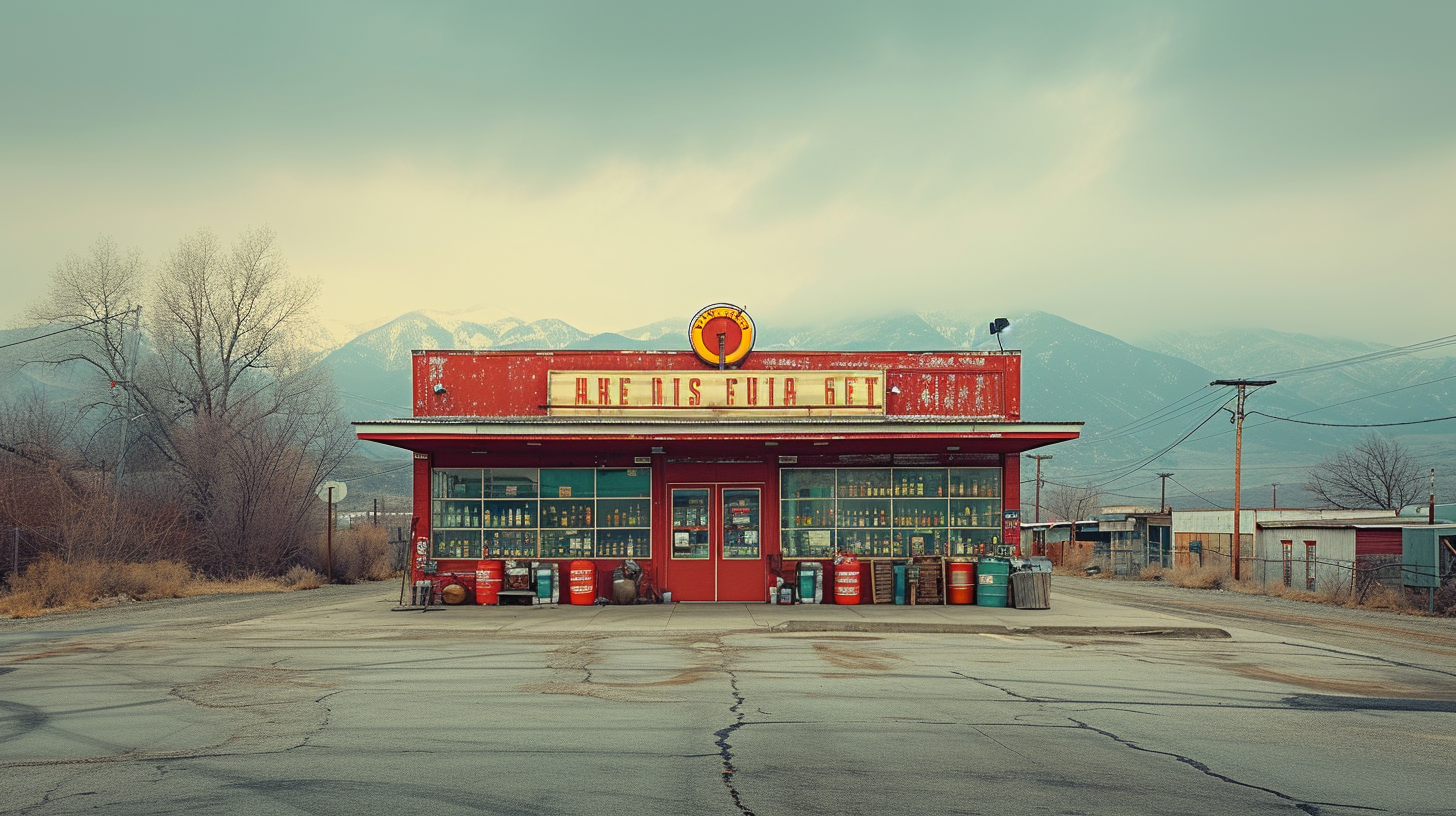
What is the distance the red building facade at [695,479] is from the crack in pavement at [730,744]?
→ 437 inches

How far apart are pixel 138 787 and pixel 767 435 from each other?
597 inches

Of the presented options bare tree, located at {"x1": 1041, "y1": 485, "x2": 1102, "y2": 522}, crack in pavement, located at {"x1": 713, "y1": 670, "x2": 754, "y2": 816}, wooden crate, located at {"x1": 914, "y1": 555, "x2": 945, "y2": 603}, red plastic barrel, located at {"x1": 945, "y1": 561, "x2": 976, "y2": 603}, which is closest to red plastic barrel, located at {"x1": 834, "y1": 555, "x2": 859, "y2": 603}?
wooden crate, located at {"x1": 914, "y1": 555, "x2": 945, "y2": 603}

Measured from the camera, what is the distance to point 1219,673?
13852mm

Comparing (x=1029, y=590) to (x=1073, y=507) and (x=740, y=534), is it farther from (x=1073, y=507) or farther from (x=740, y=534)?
(x=1073, y=507)

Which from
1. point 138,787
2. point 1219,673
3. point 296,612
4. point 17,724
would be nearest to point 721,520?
point 296,612

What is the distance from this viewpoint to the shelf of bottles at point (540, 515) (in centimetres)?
2362

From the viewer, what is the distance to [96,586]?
25984mm

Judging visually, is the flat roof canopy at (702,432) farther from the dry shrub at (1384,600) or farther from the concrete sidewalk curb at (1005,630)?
the dry shrub at (1384,600)

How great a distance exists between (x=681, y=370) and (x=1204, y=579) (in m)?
27.5

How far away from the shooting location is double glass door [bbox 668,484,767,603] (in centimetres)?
2372

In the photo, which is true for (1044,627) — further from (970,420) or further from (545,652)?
(545,652)

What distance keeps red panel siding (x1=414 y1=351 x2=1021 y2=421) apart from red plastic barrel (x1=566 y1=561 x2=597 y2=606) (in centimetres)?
354

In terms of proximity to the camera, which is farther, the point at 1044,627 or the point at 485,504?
the point at 485,504

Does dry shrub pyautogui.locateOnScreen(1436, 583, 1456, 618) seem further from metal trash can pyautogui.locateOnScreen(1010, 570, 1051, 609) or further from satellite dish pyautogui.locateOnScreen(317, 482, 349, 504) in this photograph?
satellite dish pyautogui.locateOnScreen(317, 482, 349, 504)
